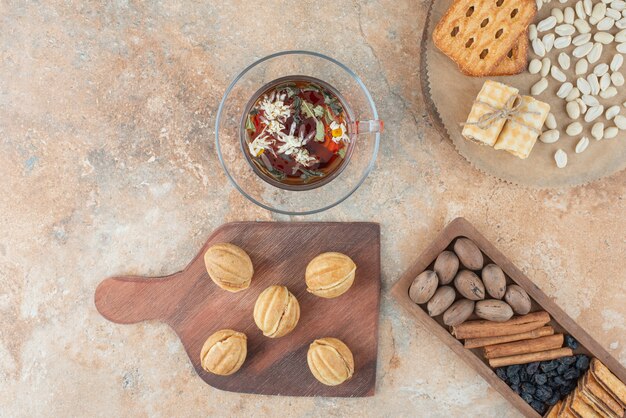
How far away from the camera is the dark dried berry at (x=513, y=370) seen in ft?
5.03

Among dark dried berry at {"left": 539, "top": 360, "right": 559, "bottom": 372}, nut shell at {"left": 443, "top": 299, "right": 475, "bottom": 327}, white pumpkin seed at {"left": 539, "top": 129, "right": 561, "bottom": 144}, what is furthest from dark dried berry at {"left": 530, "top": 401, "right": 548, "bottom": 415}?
white pumpkin seed at {"left": 539, "top": 129, "right": 561, "bottom": 144}

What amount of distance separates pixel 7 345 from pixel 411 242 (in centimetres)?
132

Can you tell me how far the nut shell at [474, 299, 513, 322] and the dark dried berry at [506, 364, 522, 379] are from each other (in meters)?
0.15

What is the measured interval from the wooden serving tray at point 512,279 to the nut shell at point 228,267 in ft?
1.44

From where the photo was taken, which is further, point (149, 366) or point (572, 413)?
point (149, 366)

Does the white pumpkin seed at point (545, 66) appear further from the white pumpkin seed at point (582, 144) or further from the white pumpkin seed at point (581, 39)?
the white pumpkin seed at point (582, 144)

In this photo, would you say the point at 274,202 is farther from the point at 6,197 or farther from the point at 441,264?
the point at 6,197

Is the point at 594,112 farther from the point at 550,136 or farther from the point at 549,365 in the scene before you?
the point at 549,365

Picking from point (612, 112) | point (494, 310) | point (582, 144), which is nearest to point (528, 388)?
point (494, 310)

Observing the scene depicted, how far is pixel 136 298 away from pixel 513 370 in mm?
1160

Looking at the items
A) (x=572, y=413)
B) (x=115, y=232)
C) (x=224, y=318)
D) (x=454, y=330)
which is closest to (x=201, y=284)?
(x=224, y=318)

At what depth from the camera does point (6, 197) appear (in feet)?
5.39

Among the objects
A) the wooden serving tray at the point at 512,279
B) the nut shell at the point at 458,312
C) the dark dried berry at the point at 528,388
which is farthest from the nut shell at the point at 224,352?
the dark dried berry at the point at 528,388

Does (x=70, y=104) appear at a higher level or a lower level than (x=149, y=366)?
higher
